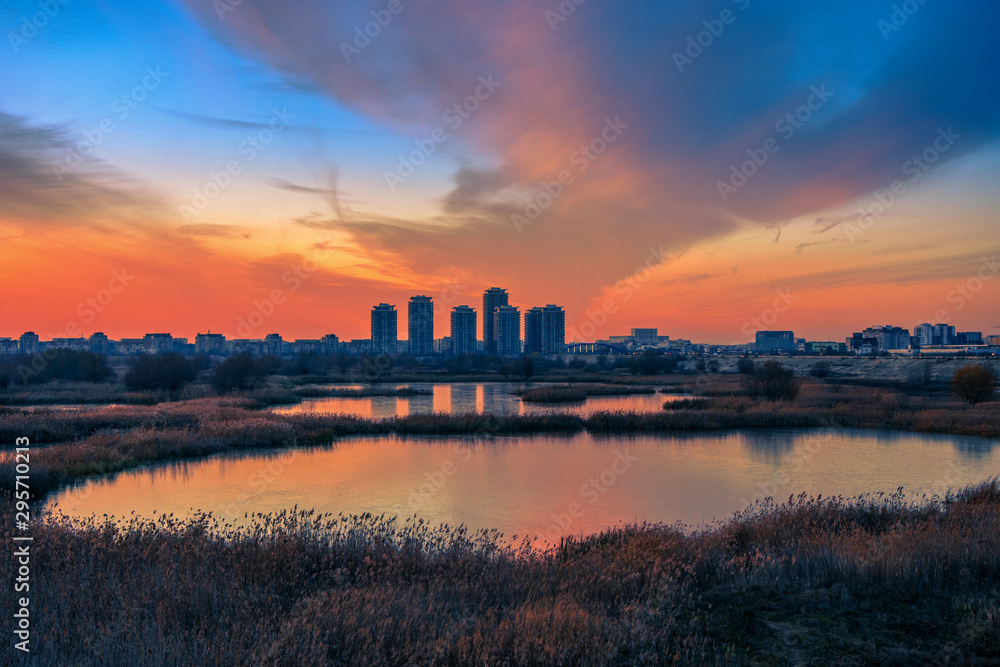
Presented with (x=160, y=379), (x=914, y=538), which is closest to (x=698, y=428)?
(x=914, y=538)

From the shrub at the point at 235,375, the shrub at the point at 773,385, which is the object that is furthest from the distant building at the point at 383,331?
the shrub at the point at 773,385

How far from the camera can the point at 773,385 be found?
3997cm

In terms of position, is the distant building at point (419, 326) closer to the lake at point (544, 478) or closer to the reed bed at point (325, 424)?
the reed bed at point (325, 424)

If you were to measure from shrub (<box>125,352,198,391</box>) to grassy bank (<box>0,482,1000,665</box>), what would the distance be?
133ft

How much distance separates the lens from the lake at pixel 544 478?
14.2 meters

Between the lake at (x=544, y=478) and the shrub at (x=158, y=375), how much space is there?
1095 inches

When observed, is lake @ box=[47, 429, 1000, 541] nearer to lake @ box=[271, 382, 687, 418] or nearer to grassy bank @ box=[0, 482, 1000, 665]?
grassy bank @ box=[0, 482, 1000, 665]

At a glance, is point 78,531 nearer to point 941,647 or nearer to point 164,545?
point 164,545

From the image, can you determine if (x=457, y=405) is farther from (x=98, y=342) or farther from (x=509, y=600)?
(x=98, y=342)

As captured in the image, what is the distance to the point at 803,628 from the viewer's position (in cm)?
610

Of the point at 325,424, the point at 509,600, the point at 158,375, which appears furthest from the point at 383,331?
the point at 509,600

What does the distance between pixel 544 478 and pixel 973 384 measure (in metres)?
32.7

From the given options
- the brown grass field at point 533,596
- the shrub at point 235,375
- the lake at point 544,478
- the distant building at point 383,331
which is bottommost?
the lake at point 544,478

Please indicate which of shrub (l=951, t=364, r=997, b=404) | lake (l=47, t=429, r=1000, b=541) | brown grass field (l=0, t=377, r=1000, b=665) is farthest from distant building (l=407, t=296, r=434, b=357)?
brown grass field (l=0, t=377, r=1000, b=665)
